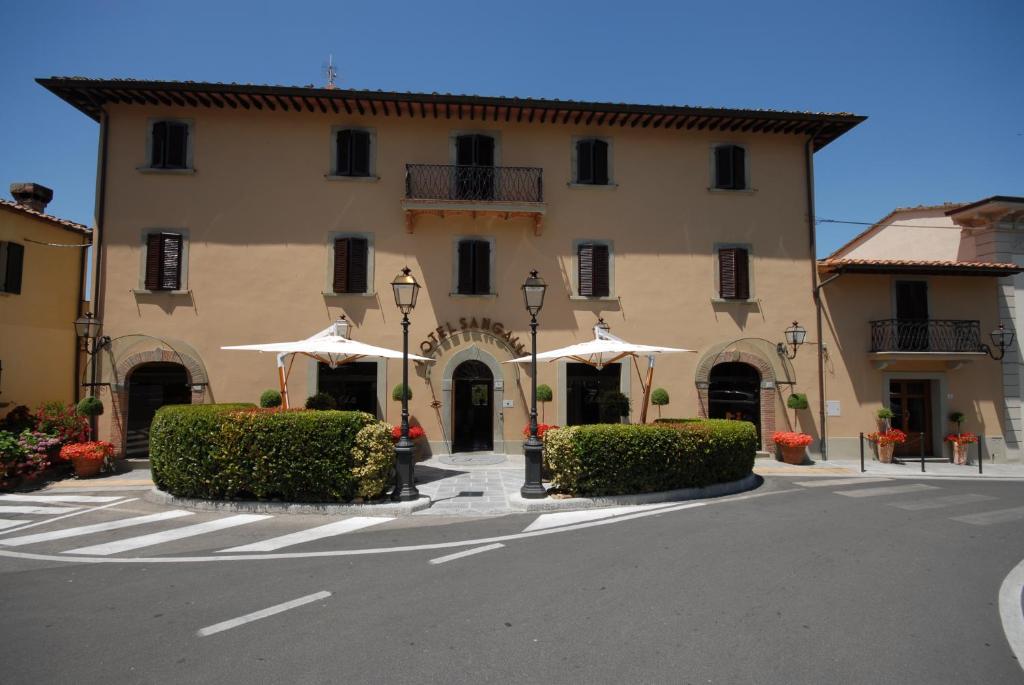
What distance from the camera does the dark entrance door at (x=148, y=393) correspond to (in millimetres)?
14969

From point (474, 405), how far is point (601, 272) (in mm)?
4943

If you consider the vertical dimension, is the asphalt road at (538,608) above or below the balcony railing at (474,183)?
below

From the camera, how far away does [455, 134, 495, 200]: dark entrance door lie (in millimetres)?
15734

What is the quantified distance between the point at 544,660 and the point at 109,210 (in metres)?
16.1

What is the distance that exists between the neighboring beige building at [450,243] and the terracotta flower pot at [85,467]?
152 cm

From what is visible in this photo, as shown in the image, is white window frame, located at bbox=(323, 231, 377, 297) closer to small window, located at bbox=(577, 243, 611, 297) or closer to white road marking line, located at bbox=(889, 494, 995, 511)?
small window, located at bbox=(577, 243, 611, 297)

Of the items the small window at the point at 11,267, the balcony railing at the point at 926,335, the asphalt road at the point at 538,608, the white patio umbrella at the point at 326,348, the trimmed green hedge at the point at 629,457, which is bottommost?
the asphalt road at the point at 538,608

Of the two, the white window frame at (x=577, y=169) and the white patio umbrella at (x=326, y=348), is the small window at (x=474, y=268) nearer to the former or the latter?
the white window frame at (x=577, y=169)

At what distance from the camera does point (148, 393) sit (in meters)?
15.2

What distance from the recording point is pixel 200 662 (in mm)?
4008

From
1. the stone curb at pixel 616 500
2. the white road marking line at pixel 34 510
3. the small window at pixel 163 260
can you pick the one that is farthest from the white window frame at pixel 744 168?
the white road marking line at pixel 34 510

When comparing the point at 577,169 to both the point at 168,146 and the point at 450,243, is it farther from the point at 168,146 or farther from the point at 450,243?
the point at 168,146

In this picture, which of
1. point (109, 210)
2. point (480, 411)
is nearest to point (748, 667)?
point (480, 411)

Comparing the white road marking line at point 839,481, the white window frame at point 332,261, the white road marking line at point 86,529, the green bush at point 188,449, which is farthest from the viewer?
the white window frame at point 332,261
